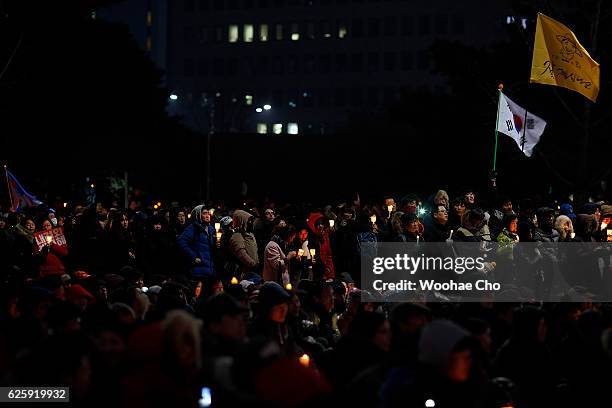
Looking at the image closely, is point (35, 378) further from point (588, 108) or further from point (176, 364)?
point (588, 108)

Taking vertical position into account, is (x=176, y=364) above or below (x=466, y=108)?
below

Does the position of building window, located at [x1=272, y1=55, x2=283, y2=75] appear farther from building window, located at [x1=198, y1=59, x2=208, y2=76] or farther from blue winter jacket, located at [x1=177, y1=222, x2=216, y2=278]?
blue winter jacket, located at [x1=177, y1=222, x2=216, y2=278]

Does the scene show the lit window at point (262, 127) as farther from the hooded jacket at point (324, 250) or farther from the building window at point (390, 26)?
the hooded jacket at point (324, 250)

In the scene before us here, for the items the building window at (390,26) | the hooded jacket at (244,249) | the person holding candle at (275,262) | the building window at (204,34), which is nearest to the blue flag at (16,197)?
the hooded jacket at (244,249)

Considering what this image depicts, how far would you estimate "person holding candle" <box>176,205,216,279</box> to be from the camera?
17.2 meters

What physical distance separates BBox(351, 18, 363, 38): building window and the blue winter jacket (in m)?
100

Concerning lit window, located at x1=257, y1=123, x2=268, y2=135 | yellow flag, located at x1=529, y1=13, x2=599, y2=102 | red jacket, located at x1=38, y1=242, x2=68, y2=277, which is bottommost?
red jacket, located at x1=38, y1=242, x2=68, y2=277

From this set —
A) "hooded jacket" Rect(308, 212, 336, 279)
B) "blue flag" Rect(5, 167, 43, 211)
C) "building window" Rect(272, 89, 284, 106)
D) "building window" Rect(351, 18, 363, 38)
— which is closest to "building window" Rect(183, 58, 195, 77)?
"building window" Rect(272, 89, 284, 106)

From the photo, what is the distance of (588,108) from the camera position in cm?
2838

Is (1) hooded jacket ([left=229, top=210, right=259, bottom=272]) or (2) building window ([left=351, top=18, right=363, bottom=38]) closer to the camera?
(1) hooded jacket ([left=229, top=210, right=259, bottom=272])

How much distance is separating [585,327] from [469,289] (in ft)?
Answer: 13.0

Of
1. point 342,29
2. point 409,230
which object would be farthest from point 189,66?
point 409,230

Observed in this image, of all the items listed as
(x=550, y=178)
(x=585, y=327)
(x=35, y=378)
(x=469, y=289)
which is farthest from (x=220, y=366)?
(x=550, y=178)

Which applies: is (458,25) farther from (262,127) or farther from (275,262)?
(275,262)
